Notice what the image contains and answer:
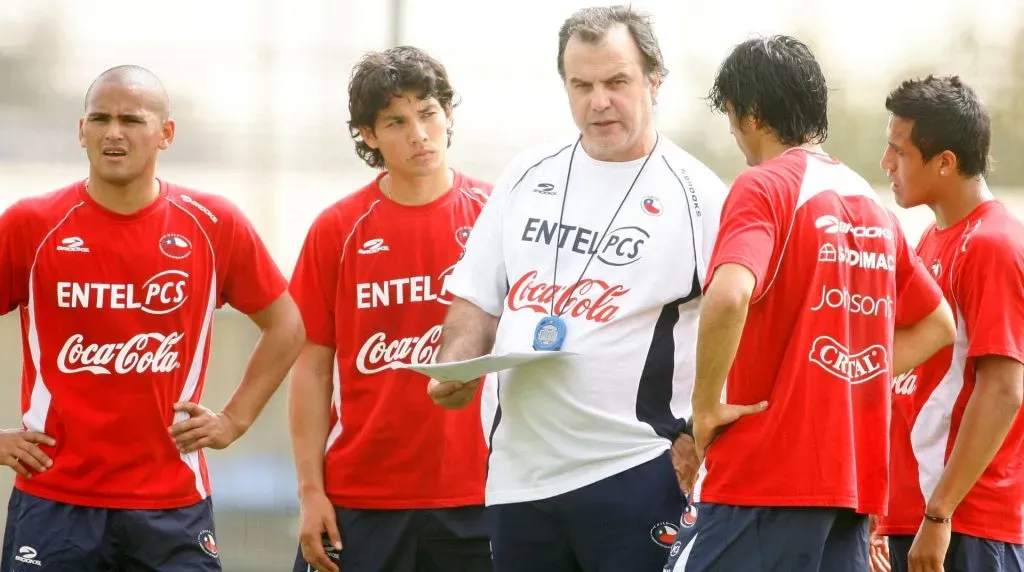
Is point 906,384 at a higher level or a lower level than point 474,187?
lower

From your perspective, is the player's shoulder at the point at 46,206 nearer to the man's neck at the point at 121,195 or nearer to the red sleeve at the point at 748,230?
the man's neck at the point at 121,195

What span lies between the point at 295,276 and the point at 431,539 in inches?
34.1

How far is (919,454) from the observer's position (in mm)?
3666

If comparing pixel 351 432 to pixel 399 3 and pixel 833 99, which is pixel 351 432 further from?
pixel 833 99

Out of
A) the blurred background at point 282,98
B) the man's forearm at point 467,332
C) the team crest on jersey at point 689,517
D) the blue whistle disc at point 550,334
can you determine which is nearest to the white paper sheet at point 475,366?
the blue whistle disc at point 550,334

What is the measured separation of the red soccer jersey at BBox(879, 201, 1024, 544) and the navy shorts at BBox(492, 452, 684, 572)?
88cm

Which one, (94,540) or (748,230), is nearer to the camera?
(748,230)

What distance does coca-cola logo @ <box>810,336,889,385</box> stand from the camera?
2.87 metres

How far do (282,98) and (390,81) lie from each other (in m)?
2.02

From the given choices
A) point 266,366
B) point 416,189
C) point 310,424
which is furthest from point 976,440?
point 266,366

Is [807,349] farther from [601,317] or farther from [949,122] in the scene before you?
[949,122]

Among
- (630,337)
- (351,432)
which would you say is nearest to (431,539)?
(351,432)

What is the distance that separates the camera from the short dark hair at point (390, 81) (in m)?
3.97

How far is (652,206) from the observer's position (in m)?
3.23
